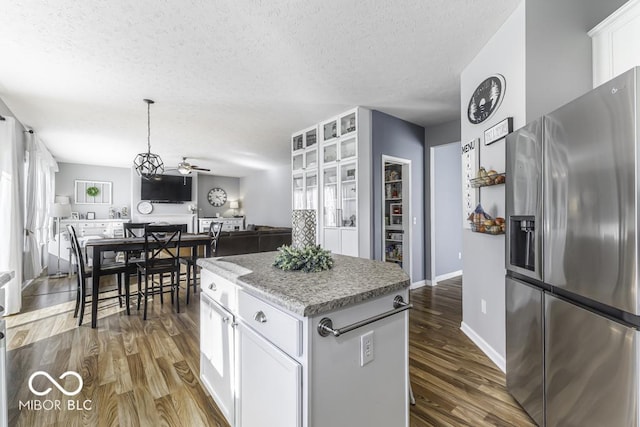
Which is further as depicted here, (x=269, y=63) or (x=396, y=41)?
(x=269, y=63)

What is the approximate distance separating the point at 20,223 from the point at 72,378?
282 cm

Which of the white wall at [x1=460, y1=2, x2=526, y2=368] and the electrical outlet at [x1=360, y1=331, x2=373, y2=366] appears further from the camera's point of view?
the white wall at [x1=460, y1=2, x2=526, y2=368]

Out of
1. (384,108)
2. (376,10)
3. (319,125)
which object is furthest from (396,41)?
(319,125)

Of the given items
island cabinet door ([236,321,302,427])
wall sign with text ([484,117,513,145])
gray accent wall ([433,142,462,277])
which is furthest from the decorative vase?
gray accent wall ([433,142,462,277])

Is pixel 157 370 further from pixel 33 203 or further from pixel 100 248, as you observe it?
pixel 33 203

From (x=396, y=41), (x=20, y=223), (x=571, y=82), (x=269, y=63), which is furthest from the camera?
(x=20, y=223)

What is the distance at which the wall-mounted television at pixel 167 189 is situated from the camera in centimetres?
780

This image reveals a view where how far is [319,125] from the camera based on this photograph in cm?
431

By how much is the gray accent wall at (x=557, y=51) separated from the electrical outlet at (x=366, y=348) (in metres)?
1.80

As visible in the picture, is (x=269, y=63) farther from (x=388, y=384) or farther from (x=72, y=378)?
(x=72, y=378)

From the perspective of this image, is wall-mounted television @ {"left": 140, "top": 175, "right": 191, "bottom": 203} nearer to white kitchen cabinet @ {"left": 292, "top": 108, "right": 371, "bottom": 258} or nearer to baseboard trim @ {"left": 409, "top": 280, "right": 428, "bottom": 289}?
white kitchen cabinet @ {"left": 292, "top": 108, "right": 371, "bottom": 258}

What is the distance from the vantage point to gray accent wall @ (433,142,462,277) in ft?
15.0

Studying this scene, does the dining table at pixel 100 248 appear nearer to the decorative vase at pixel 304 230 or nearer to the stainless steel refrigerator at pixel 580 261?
the decorative vase at pixel 304 230

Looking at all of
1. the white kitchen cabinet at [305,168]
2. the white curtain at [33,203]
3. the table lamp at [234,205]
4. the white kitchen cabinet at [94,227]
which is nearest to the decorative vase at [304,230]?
the white kitchen cabinet at [305,168]
